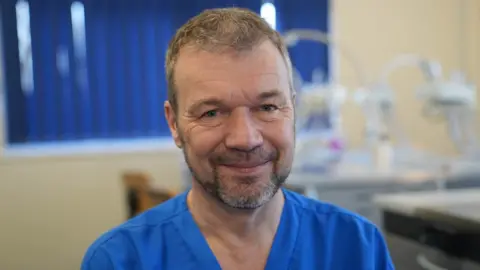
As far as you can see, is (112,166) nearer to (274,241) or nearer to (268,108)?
(274,241)

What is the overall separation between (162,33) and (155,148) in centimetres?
70

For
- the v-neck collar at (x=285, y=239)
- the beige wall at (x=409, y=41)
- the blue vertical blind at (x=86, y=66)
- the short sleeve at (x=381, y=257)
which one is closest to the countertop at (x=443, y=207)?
the short sleeve at (x=381, y=257)

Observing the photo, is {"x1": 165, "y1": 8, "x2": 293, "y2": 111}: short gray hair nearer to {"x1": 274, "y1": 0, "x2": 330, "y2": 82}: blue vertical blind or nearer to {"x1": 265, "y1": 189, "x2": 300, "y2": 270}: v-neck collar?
{"x1": 265, "y1": 189, "x2": 300, "y2": 270}: v-neck collar

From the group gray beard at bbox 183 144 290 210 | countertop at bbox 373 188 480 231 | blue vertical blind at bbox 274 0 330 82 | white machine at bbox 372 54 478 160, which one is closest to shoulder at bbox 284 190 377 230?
gray beard at bbox 183 144 290 210

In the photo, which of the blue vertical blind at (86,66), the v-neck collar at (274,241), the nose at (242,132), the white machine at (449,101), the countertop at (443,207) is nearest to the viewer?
the nose at (242,132)

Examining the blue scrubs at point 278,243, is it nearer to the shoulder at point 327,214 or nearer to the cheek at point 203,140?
the shoulder at point 327,214

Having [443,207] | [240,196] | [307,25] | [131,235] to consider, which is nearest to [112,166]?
[307,25]

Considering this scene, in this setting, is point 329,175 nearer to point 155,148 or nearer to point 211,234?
point 155,148

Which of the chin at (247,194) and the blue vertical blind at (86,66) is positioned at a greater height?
the blue vertical blind at (86,66)

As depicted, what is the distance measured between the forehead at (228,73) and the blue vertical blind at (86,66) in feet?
8.78

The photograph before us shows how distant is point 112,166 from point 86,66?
0.61 m

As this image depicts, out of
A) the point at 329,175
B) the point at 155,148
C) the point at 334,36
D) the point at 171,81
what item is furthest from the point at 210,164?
the point at 334,36

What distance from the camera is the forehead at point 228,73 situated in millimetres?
923

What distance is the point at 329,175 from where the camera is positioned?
2676 millimetres
